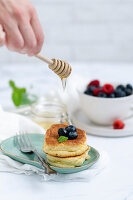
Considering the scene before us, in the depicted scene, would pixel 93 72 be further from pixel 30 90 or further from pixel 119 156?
pixel 119 156

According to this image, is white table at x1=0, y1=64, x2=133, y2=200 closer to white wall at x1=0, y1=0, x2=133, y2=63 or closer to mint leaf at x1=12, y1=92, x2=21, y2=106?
mint leaf at x1=12, y1=92, x2=21, y2=106

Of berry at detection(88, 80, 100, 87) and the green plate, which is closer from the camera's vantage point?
the green plate

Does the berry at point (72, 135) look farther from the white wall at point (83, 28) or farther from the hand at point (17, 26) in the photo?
the white wall at point (83, 28)

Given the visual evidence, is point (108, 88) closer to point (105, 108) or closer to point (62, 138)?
point (105, 108)

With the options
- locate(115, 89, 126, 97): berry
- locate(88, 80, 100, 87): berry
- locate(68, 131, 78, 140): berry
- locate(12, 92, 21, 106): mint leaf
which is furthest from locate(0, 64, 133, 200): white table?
locate(12, 92, 21, 106): mint leaf

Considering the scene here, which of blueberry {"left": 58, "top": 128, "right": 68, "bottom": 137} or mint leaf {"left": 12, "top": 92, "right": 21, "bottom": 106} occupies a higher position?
mint leaf {"left": 12, "top": 92, "right": 21, "bottom": 106}

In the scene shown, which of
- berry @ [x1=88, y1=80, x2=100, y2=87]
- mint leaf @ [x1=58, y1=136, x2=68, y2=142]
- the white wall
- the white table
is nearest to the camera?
the white table

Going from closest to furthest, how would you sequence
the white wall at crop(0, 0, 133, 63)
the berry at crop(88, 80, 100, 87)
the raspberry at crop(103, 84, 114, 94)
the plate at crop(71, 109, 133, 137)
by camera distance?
1. the plate at crop(71, 109, 133, 137)
2. the raspberry at crop(103, 84, 114, 94)
3. the berry at crop(88, 80, 100, 87)
4. the white wall at crop(0, 0, 133, 63)

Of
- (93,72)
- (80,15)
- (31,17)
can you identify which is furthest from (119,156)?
(80,15)
